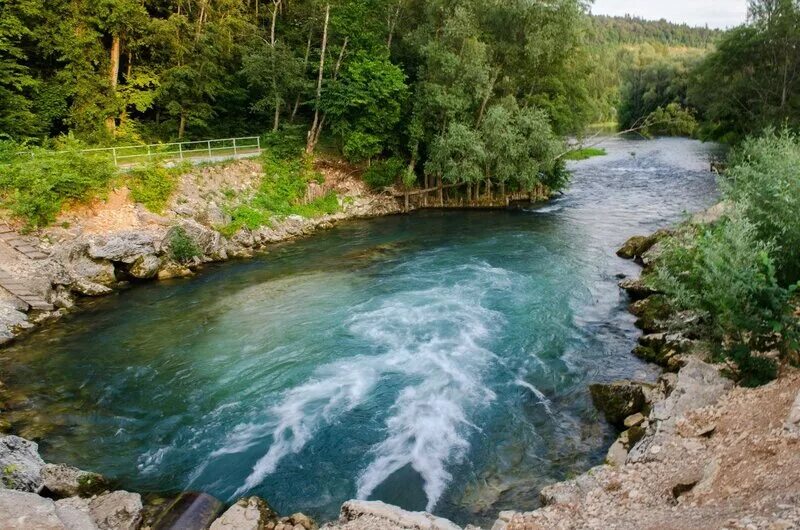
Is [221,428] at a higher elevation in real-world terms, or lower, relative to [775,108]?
lower

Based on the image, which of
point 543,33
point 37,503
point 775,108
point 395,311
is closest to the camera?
point 37,503

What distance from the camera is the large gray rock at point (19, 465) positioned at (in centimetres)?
884

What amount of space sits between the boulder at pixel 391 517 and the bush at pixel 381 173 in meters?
29.0

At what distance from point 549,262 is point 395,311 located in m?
9.12

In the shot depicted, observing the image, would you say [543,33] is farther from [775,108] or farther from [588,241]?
[775,108]

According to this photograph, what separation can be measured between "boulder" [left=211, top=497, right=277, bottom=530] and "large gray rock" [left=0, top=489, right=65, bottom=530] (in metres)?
2.05

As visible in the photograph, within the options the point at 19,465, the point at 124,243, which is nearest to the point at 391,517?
the point at 19,465

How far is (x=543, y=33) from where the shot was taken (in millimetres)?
32250

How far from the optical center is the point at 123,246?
21.8 metres

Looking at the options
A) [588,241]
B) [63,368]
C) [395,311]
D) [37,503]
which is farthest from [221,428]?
[588,241]

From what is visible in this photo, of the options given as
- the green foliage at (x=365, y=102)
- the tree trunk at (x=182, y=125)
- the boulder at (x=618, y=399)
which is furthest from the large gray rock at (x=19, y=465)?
the tree trunk at (x=182, y=125)

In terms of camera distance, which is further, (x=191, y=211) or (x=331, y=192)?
(x=331, y=192)

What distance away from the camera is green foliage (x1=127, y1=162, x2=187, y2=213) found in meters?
24.3

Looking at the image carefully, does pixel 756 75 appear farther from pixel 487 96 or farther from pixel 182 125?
pixel 182 125
